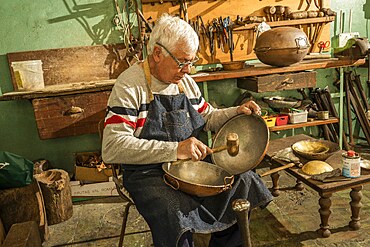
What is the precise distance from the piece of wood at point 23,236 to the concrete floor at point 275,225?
2.59ft

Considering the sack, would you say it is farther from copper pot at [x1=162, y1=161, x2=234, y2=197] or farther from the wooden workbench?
the wooden workbench

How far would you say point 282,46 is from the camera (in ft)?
9.14

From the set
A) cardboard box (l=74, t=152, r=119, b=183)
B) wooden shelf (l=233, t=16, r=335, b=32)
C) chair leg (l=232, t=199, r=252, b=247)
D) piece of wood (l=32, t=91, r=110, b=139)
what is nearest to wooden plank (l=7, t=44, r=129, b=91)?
piece of wood (l=32, t=91, r=110, b=139)

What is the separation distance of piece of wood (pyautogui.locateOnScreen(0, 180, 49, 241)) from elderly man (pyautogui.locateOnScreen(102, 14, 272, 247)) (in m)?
1.03

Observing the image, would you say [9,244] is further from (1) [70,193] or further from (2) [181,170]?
(1) [70,193]

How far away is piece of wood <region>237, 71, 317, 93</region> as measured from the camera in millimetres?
2891

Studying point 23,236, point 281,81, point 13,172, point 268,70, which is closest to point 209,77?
point 268,70

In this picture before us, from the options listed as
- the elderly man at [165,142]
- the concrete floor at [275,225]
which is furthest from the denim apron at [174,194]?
the concrete floor at [275,225]

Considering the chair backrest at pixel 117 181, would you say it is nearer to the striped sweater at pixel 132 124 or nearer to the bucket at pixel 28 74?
the striped sweater at pixel 132 124

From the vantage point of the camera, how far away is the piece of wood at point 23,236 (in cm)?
147

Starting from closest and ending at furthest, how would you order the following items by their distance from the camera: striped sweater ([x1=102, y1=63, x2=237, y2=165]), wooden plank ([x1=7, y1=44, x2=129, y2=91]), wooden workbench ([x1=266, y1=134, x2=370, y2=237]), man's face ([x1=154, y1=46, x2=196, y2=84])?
striped sweater ([x1=102, y1=63, x2=237, y2=165]) < man's face ([x1=154, y1=46, x2=196, y2=84]) < wooden workbench ([x1=266, y1=134, x2=370, y2=237]) < wooden plank ([x1=7, y1=44, x2=129, y2=91])

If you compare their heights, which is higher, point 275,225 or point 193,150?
point 193,150

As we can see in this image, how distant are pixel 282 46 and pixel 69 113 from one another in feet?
6.03

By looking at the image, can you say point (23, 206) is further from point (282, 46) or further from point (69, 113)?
point (282, 46)
